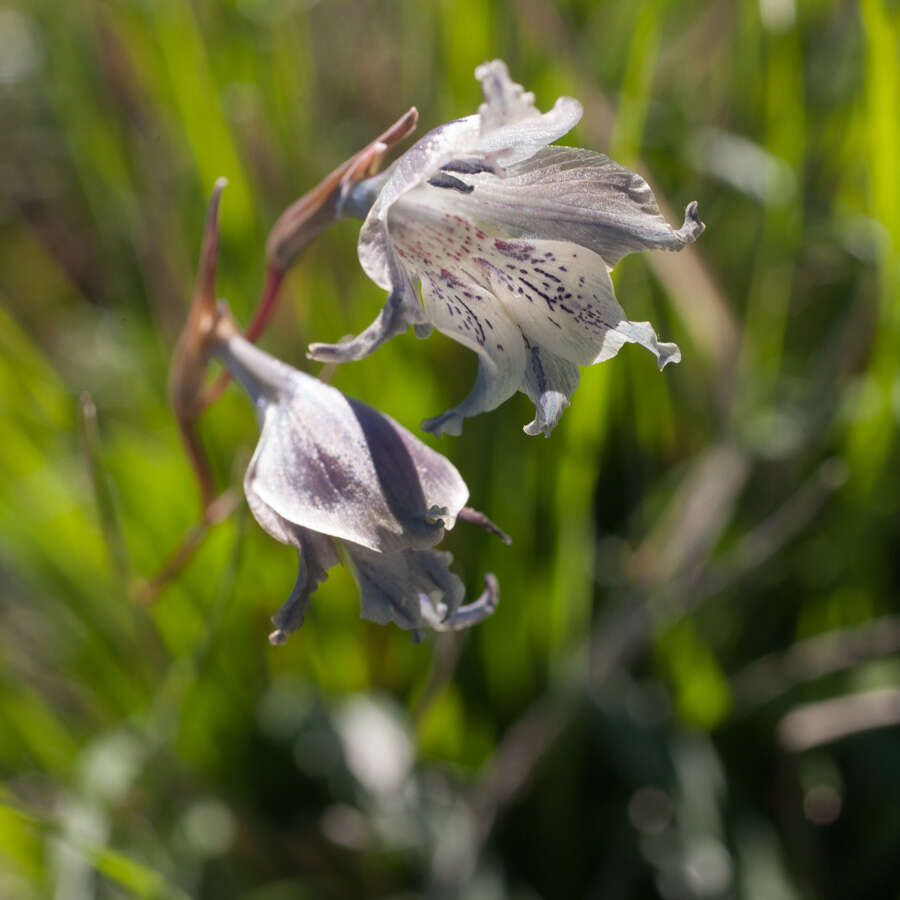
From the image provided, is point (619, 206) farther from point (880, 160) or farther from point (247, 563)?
point (247, 563)

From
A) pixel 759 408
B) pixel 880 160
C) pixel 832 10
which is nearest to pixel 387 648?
pixel 759 408

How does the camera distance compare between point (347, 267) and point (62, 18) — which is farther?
point (347, 267)

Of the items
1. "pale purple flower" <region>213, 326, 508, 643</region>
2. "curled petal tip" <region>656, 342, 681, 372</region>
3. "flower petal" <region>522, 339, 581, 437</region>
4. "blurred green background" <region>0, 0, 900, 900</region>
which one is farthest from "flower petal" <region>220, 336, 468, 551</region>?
"blurred green background" <region>0, 0, 900, 900</region>

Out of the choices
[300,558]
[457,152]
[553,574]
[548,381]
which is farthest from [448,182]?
[553,574]

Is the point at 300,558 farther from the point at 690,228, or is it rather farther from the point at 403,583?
the point at 690,228

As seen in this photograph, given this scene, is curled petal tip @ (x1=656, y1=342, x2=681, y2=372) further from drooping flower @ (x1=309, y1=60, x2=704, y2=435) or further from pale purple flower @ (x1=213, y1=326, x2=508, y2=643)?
pale purple flower @ (x1=213, y1=326, x2=508, y2=643)

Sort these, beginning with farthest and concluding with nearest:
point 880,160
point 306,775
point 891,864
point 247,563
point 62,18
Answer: point 62,18 < point 306,775 < point 247,563 < point 891,864 < point 880,160
